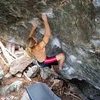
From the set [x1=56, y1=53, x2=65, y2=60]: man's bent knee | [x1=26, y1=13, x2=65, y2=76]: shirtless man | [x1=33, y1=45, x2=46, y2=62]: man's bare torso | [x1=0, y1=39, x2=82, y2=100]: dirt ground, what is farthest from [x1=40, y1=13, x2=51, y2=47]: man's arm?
[x1=0, y1=39, x2=82, y2=100]: dirt ground

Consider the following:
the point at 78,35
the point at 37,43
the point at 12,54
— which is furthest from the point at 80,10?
the point at 12,54

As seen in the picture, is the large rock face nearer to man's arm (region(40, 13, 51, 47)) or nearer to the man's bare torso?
man's arm (region(40, 13, 51, 47))

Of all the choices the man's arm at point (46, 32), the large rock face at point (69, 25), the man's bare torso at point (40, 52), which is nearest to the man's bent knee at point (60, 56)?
the large rock face at point (69, 25)

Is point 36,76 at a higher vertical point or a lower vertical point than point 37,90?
lower

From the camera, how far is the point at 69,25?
3.01 metres

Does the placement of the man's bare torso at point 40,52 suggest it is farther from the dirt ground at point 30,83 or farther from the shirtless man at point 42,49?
the dirt ground at point 30,83

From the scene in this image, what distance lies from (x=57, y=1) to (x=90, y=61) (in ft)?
4.78

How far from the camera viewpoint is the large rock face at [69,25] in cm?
263

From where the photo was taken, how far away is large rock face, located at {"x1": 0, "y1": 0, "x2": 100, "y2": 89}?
2.63m

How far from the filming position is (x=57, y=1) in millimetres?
2893

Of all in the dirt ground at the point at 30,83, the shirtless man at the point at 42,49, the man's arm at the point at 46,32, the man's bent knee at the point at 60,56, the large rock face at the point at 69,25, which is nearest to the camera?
the large rock face at the point at 69,25

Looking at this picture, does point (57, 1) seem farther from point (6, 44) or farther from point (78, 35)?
point (6, 44)

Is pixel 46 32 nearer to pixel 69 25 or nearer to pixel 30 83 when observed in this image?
pixel 69 25

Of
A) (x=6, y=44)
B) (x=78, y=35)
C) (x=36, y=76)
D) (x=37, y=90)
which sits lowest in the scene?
(x=36, y=76)
